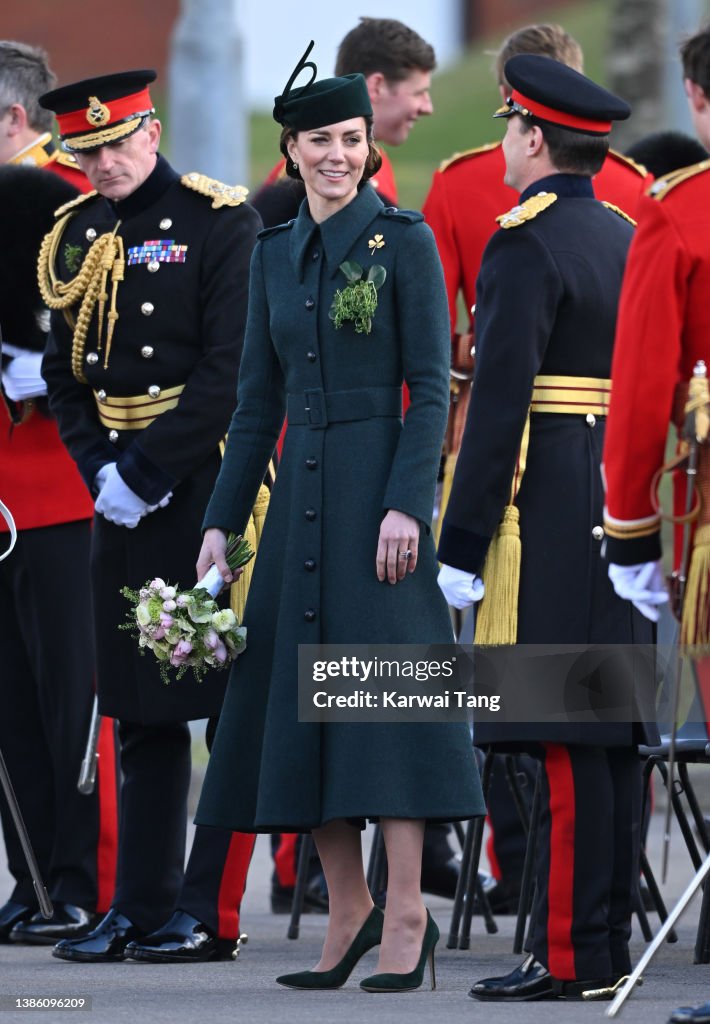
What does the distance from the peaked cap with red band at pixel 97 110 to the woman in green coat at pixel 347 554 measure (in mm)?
854

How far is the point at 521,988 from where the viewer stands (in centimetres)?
509

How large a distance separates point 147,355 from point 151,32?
19.5m

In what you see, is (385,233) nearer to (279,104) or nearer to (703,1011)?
(279,104)

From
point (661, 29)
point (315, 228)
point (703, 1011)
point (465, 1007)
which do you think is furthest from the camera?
point (661, 29)

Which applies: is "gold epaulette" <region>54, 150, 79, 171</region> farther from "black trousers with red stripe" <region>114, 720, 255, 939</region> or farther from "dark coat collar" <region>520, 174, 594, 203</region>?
"dark coat collar" <region>520, 174, 594, 203</region>

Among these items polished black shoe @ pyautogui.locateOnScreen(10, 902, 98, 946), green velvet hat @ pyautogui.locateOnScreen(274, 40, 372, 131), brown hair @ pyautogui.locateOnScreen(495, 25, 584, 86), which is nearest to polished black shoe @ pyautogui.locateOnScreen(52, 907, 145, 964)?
polished black shoe @ pyautogui.locateOnScreen(10, 902, 98, 946)

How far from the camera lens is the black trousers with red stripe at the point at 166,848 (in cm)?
586

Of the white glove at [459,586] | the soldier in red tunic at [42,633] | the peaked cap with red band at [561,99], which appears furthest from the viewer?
the soldier in red tunic at [42,633]

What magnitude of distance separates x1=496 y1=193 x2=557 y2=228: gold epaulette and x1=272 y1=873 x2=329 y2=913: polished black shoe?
9.01 ft

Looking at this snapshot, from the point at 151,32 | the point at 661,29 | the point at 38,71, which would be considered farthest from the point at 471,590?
the point at 151,32

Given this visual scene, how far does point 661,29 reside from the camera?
17.2 metres

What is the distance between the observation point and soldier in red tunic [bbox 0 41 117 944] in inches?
Answer: 257


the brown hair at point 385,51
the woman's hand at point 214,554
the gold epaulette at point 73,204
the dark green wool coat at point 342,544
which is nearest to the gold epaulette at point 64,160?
the gold epaulette at point 73,204

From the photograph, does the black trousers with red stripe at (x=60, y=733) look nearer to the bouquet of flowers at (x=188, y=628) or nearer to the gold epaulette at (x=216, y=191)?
the gold epaulette at (x=216, y=191)
